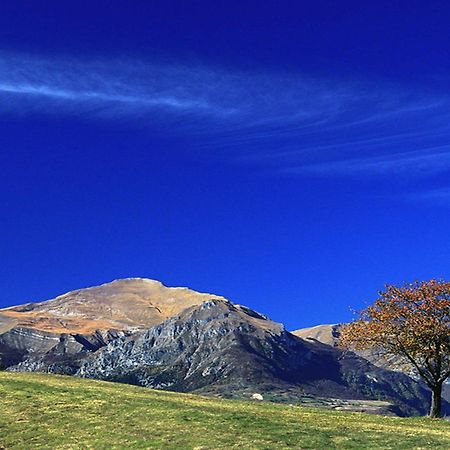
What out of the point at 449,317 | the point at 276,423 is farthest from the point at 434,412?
the point at 276,423

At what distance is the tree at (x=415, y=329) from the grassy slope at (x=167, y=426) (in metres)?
14.0

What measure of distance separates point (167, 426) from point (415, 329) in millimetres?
37388

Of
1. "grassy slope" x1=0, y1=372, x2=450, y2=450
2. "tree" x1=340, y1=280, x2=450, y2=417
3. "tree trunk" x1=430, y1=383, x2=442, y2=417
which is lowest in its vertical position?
"grassy slope" x1=0, y1=372, x2=450, y2=450

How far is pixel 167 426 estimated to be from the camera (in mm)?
46188

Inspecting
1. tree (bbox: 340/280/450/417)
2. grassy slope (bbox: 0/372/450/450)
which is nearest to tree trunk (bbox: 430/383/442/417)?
tree (bbox: 340/280/450/417)

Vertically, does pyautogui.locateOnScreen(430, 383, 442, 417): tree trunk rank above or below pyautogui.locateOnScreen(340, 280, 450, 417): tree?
below

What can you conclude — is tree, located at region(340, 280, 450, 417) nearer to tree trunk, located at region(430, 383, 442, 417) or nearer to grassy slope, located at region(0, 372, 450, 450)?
tree trunk, located at region(430, 383, 442, 417)

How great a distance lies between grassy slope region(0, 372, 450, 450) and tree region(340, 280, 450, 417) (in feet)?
46.1

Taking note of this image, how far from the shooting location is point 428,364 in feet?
252

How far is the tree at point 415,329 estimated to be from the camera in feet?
241

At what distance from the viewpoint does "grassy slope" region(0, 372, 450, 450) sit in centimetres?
4238

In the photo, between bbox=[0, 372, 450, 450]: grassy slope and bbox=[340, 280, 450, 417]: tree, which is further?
bbox=[340, 280, 450, 417]: tree

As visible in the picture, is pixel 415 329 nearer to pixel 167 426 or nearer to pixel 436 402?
pixel 436 402

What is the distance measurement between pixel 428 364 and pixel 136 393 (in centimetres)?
3560
